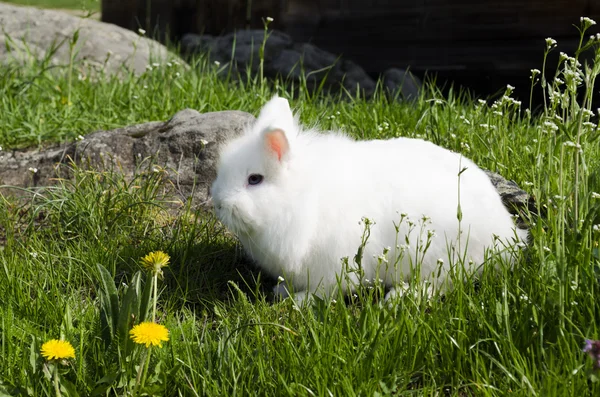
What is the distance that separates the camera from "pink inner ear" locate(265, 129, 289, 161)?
2895 millimetres

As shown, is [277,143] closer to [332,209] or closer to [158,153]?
[332,209]

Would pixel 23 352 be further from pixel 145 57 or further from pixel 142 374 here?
pixel 145 57

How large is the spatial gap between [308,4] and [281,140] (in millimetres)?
5802

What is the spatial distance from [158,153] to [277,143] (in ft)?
4.52

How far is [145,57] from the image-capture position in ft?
22.2

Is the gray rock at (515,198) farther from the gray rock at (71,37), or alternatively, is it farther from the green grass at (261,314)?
the gray rock at (71,37)

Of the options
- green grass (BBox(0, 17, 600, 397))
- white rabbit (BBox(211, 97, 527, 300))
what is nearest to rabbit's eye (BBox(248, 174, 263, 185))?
white rabbit (BBox(211, 97, 527, 300))

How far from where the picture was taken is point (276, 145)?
292 centimetres

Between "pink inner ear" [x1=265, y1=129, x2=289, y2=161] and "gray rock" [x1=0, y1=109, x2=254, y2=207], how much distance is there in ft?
3.29

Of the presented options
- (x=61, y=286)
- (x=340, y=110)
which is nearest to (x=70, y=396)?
(x=61, y=286)

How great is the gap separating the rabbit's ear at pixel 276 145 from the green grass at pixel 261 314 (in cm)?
57

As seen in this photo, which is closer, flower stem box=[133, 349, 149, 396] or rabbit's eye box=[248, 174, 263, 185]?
flower stem box=[133, 349, 149, 396]

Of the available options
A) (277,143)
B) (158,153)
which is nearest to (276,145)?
(277,143)

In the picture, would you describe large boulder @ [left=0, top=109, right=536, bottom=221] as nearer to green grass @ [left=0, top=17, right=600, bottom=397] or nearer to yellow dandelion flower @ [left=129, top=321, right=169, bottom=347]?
green grass @ [left=0, top=17, right=600, bottom=397]
